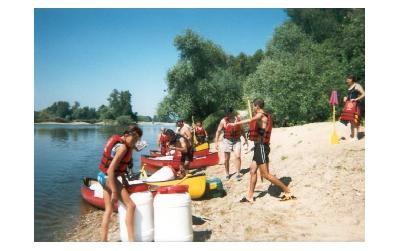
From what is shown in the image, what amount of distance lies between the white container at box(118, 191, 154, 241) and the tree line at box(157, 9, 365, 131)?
9891 millimetres

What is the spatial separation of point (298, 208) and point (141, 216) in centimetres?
290

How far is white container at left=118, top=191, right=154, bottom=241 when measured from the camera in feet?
16.6

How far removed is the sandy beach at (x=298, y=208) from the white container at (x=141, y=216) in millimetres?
Result: 1032

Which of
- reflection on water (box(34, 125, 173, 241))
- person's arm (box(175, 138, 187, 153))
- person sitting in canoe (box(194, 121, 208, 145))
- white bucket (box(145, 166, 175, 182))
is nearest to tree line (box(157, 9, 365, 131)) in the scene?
person sitting in canoe (box(194, 121, 208, 145))

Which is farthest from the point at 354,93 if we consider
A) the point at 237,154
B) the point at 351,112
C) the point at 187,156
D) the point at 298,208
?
the point at 187,156

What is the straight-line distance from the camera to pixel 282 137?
12.4 m

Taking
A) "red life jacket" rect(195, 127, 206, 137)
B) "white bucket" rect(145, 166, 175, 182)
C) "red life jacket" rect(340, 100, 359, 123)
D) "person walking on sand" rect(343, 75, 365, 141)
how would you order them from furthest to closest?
"red life jacket" rect(195, 127, 206, 137) < "red life jacket" rect(340, 100, 359, 123) < "person walking on sand" rect(343, 75, 365, 141) < "white bucket" rect(145, 166, 175, 182)

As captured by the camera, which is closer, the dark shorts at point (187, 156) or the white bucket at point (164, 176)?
the white bucket at point (164, 176)

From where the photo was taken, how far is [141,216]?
16.7 feet

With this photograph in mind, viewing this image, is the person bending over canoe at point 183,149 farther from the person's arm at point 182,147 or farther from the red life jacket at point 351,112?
the red life jacket at point 351,112

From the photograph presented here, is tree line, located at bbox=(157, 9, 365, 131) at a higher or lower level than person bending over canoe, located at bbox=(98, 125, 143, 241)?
higher

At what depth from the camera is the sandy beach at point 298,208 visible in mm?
5836

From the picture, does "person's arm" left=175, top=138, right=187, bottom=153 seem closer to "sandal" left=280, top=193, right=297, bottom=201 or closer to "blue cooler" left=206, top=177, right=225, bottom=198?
"blue cooler" left=206, top=177, right=225, bottom=198

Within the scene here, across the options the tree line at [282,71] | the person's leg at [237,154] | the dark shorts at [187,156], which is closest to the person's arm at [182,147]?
the dark shorts at [187,156]
